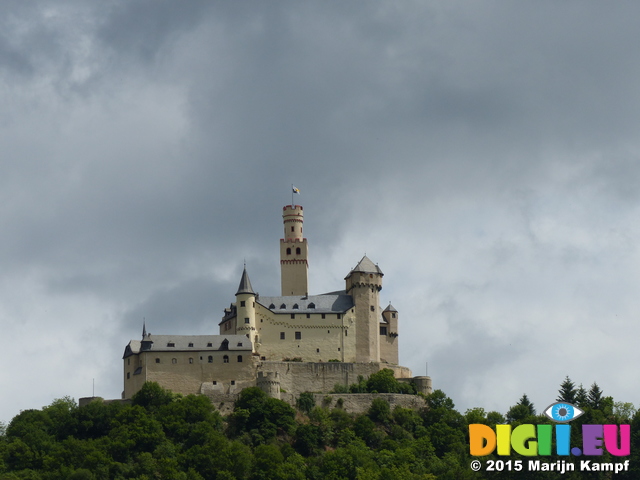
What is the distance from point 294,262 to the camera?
143750mm

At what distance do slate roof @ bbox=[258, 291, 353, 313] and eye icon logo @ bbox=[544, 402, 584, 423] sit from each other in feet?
67.7

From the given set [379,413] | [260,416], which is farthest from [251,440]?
[379,413]

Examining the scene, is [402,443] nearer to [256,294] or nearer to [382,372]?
[382,372]

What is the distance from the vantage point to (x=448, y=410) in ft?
440

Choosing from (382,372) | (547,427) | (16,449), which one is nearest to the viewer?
(547,427)

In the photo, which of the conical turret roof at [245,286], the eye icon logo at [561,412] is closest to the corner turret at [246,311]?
the conical turret roof at [245,286]

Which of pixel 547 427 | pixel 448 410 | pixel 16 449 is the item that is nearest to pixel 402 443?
pixel 448 410

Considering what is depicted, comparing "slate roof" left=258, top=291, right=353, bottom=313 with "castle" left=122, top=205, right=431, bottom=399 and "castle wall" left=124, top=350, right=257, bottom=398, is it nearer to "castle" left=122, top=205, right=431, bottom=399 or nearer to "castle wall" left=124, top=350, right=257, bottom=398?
"castle" left=122, top=205, right=431, bottom=399

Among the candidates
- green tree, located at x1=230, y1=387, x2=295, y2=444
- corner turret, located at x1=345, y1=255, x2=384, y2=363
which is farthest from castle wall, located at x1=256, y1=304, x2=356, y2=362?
green tree, located at x1=230, y1=387, x2=295, y2=444

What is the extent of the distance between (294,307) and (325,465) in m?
18.7

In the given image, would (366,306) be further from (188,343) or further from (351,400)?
(188,343)

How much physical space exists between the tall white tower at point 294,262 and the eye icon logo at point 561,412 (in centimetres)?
2582

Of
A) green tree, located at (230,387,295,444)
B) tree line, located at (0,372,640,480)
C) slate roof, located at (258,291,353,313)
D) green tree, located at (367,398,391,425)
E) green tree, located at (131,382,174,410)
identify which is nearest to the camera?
tree line, located at (0,372,640,480)

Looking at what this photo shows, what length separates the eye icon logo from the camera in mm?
126506
